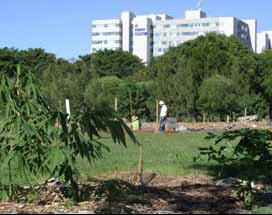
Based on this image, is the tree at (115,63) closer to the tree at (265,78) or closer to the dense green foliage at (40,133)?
the tree at (265,78)

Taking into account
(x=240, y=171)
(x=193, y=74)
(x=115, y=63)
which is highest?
(x=115, y=63)

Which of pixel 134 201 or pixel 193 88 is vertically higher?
pixel 193 88

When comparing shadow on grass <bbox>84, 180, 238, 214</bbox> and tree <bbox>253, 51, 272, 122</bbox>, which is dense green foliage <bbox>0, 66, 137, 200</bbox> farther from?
tree <bbox>253, 51, 272, 122</bbox>

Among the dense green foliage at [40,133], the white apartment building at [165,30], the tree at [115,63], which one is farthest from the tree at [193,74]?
the white apartment building at [165,30]

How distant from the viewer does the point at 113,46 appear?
6722 inches

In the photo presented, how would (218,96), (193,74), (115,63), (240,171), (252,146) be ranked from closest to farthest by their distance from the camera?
(252,146), (240,171), (218,96), (193,74), (115,63)

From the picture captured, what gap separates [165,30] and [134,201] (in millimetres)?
156970

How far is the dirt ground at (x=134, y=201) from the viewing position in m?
6.08

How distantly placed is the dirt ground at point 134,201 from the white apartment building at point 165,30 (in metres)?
148

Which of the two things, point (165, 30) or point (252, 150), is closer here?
point (252, 150)

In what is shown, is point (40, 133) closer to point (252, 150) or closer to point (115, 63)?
point (252, 150)

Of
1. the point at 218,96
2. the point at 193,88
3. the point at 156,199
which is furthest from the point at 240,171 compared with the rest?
the point at 193,88

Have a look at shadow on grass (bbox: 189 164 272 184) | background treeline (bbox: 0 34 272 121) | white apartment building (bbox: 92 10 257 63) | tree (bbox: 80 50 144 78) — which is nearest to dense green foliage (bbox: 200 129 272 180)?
shadow on grass (bbox: 189 164 272 184)

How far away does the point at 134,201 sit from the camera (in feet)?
21.5
